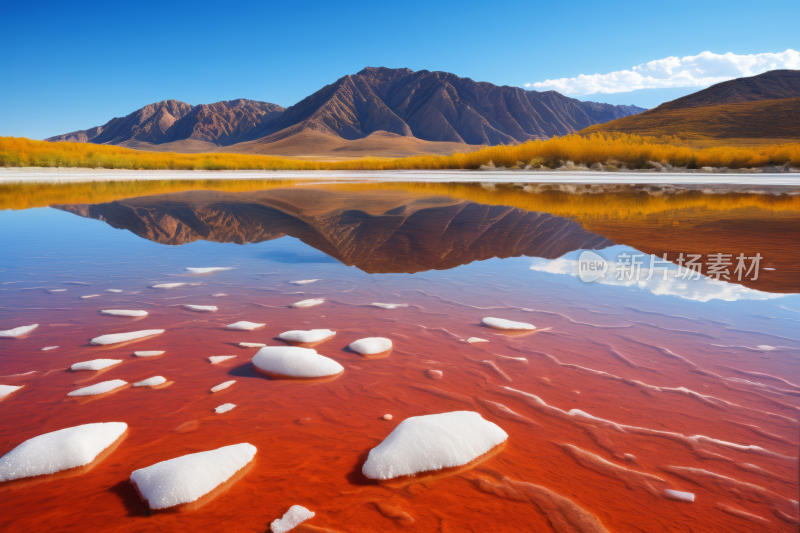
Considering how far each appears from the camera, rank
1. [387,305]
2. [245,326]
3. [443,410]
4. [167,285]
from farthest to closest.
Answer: [167,285]
[387,305]
[245,326]
[443,410]

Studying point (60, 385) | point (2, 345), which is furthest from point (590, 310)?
point (2, 345)

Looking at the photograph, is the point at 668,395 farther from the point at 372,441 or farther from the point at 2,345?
the point at 2,345

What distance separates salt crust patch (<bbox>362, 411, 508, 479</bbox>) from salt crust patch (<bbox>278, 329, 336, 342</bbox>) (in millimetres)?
1322

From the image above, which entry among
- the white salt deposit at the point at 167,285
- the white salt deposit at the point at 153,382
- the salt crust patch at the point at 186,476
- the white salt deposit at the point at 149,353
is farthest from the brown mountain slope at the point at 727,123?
the salt crust patch at the point at 186,476

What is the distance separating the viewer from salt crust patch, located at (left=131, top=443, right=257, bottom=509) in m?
1.63

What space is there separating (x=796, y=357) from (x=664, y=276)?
211 centimetres

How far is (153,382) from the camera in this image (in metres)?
2.54

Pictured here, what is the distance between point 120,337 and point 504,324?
9.19ft

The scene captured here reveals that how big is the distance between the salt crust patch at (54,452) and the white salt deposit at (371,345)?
4.76 ft

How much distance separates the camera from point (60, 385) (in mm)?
2477

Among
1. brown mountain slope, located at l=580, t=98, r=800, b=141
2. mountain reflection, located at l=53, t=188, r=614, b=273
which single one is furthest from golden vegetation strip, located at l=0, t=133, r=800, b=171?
brown mountain slope, located at l=580, t=98, r=800, b=141

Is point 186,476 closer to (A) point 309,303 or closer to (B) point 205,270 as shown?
(A) point 309,303

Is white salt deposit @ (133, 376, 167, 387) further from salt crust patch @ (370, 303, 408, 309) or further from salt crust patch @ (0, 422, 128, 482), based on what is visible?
salt crust patch @ (370, 303, 408, 309)

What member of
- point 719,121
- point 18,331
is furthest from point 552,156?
point 719,121
